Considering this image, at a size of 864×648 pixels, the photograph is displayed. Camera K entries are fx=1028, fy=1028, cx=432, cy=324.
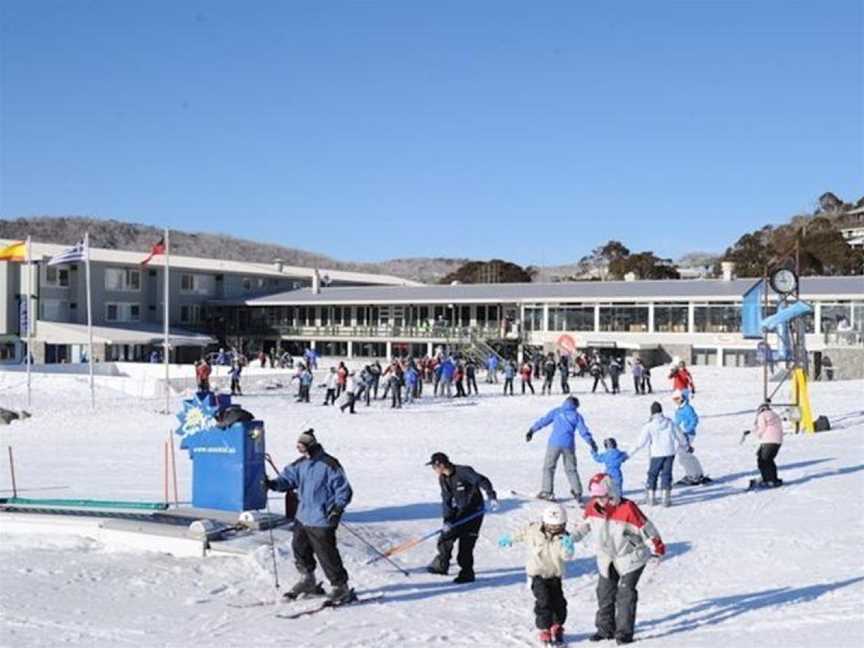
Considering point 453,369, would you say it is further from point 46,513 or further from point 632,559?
point 632,559

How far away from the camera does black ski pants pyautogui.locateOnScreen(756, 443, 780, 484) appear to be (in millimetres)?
14148

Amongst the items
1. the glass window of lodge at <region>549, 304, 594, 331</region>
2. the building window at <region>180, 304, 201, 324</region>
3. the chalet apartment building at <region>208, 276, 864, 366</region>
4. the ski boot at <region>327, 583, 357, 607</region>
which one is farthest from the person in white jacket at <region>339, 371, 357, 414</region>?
the building window at <region>180, 304, 201, 324</region>

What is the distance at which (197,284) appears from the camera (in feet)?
213

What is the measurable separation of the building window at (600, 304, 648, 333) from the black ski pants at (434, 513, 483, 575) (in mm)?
43255

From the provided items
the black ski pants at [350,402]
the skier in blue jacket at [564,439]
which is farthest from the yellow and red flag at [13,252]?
the skier in blue jacket at [564,439]

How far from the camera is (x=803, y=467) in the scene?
A: 1661 cm

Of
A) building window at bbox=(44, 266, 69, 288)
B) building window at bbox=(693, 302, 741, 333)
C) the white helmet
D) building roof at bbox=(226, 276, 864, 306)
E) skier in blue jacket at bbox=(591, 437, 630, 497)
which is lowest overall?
skier in blue jacket at bbox=(591, 437, 630, 497)

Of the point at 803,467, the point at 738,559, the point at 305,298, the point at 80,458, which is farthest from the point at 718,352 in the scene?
the point at 738,559

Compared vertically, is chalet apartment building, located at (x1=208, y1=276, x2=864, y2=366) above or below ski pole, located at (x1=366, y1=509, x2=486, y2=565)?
above

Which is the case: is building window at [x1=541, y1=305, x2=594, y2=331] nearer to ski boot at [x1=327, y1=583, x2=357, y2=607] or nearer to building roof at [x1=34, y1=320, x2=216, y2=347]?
building roof at [x1=34, y1=320, x2=216, y2=347]

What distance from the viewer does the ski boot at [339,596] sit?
823cm

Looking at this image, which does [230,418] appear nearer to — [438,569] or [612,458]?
[438,569]

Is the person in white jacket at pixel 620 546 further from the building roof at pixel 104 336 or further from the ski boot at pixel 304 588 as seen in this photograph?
the building roof at pixel 104 336

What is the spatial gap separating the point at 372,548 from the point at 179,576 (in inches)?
80.0
